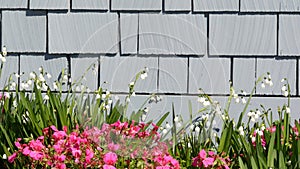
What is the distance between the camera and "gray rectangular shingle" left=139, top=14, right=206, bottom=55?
3.59 metres

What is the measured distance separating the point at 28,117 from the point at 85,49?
696 mm

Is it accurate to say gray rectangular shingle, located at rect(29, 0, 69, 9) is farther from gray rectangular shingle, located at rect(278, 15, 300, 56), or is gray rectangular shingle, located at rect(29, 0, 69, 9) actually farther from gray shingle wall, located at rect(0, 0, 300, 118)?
gray rectangular shingle, located at rect(278, 15, 300, 56)

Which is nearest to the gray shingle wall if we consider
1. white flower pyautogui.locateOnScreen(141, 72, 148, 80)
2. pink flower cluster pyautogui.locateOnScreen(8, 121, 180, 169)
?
white flower pyautogui.locateOnScreen(141, 72, 148, 80)

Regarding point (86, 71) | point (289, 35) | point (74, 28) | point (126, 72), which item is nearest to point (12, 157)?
point (86, 71)

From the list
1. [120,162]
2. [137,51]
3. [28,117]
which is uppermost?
[137,51]

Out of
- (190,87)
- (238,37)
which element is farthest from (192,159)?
(238,37)

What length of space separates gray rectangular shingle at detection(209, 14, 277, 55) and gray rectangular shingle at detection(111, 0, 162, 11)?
1.06 feet

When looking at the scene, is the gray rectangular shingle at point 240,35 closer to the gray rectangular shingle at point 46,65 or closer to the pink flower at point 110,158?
the gray rectangular shingle at point 46,65

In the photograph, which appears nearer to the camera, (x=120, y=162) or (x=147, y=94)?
(x=120, y=162)

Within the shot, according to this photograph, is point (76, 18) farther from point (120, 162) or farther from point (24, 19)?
point (120, 162)

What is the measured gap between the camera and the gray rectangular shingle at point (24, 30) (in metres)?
3.73

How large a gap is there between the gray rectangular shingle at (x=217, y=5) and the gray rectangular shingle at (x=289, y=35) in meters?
0.27

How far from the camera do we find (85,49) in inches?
144

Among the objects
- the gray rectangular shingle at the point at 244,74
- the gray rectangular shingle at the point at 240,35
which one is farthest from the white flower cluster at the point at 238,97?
the gray rectangular shingle at the point at 240,35
